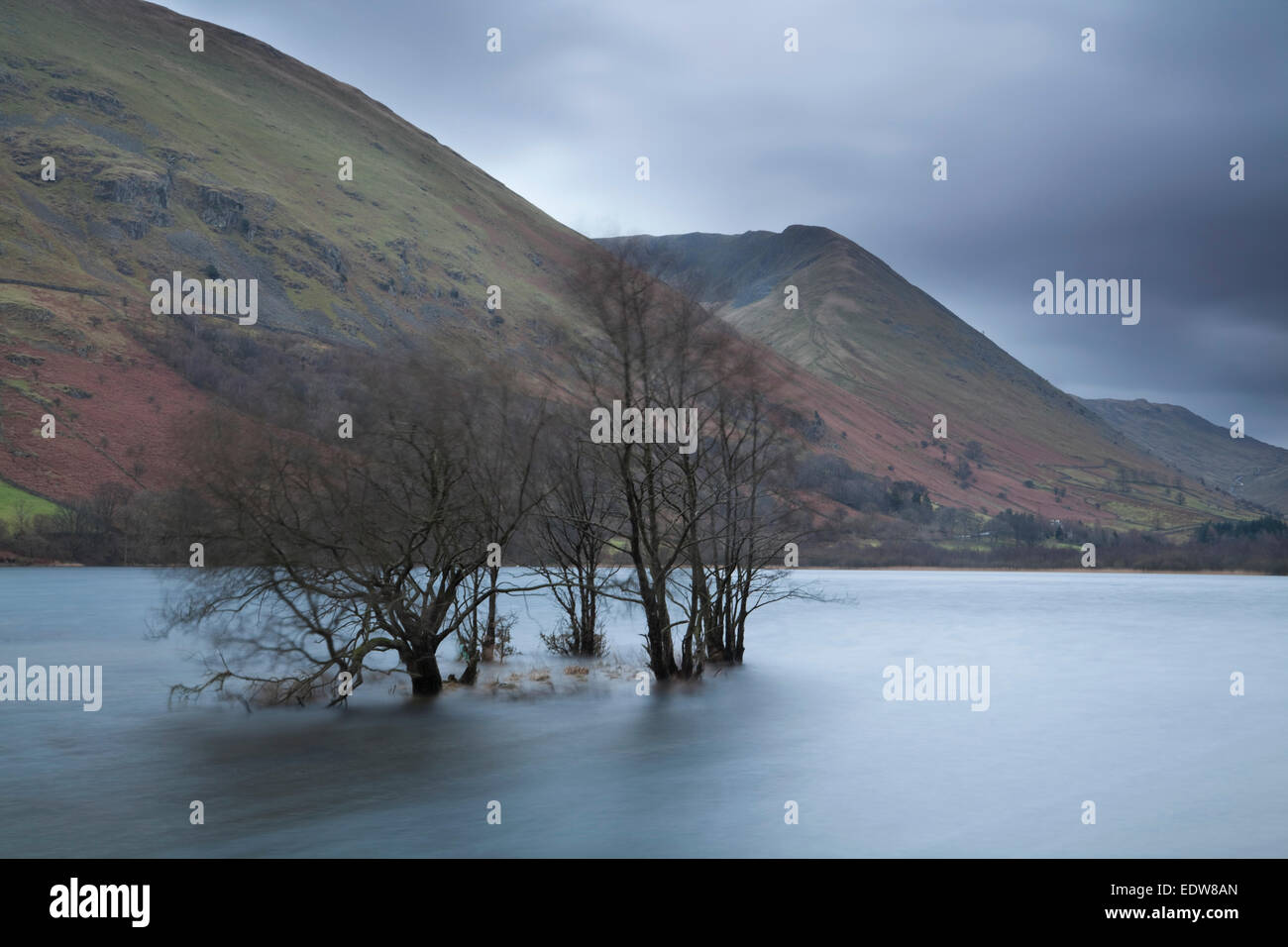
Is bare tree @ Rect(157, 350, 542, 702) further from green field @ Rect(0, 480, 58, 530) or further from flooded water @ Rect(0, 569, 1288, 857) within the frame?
green field @ Rect(0, 480, 58, 530)

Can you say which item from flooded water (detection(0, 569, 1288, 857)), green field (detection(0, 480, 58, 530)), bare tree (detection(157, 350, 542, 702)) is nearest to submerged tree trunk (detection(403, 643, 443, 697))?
bare tree (detection(157, 350, 542, 702))

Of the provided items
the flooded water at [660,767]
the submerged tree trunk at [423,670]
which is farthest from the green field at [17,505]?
the submerged tree trunk at [423,670]

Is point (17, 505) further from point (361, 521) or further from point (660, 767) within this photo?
point (660, 767)

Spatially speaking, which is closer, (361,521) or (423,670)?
(361,521)

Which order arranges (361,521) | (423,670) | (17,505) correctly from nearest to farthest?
(361,521) < (423,670) < (17,505)

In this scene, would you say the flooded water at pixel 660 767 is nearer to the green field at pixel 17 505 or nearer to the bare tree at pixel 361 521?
the bare tree at pixel 361 521

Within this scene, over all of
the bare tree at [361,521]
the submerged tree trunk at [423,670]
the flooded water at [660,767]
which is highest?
the bare tree at [361,521]

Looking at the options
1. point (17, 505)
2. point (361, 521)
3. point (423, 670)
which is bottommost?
point (423, 670)

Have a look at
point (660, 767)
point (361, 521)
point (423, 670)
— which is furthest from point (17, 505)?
point (660, 767)

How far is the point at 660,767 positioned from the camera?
23.6m

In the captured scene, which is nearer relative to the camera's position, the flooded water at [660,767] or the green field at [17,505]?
the flooded water at [660,767]

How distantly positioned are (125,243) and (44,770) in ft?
564

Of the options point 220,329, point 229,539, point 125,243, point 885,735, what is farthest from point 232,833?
point 125,243

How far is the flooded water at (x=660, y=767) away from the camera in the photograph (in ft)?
59.0
